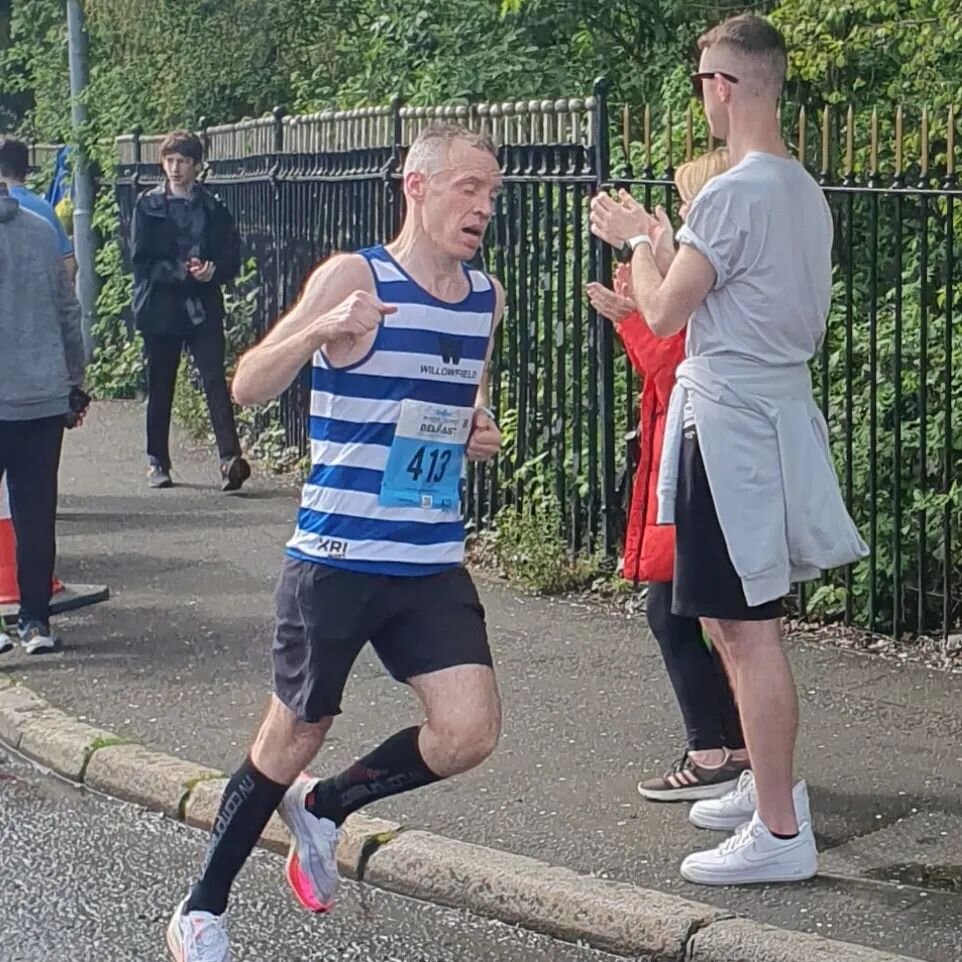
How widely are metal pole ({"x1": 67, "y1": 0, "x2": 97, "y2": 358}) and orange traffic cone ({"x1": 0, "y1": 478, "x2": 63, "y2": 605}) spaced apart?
8.14 m

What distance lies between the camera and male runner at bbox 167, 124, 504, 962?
4539 millimetres

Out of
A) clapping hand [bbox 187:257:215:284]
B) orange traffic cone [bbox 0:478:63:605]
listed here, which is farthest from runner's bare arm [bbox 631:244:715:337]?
clapping hand [bbox 187:257:215:284]

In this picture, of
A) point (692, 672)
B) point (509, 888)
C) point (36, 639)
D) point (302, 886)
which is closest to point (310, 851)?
point (302, 886)

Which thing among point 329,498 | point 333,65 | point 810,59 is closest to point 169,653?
point 329,498

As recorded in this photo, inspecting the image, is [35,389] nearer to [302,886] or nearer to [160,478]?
[302,886]

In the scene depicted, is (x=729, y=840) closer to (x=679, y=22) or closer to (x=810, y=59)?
(x=810, y=59)

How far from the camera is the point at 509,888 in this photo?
5.18 m

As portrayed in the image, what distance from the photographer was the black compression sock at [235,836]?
4.63m

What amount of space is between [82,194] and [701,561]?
42.1 ft

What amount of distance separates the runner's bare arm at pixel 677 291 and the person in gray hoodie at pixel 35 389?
345 cm

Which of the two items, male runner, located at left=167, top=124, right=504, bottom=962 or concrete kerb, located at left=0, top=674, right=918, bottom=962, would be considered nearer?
male runner, located at left=167, top=124, right=504, bottom=962

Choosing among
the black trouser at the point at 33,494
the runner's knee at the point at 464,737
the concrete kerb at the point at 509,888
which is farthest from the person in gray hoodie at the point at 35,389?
the runner's knee at the point at 464,737

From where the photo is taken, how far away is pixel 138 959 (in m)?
4.91

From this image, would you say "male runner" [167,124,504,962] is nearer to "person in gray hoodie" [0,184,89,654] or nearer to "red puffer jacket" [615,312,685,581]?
"red puffer jacket" [615,312,685,581]
